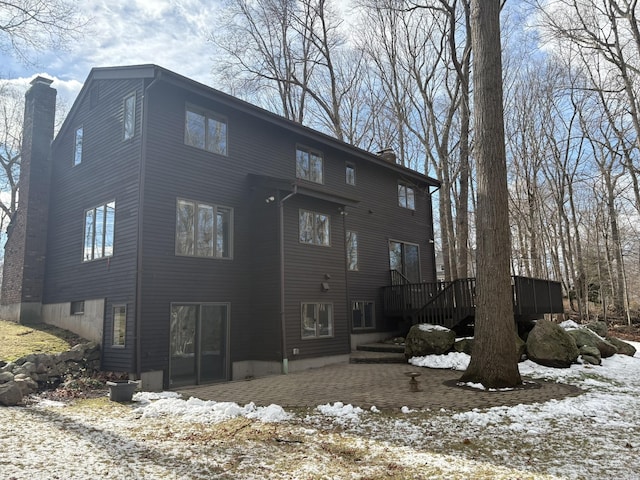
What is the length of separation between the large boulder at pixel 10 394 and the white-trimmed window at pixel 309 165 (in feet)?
30.8

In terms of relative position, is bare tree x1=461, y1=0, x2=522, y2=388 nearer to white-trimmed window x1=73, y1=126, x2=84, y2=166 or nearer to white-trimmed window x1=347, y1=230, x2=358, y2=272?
white-trimmed window x1=347, y1=230, x2=358, y2=272

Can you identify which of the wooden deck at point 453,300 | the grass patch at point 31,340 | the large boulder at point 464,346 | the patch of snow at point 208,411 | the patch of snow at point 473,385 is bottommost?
the patch of snow at point 473,385

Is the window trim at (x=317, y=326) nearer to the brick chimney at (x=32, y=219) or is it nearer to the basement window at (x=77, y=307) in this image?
the basement window at (x=77, y=307)

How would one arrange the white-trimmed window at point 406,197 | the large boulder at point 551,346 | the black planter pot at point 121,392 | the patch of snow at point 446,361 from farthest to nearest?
the white-trimmed window at point 406,197, the patch of snow at point 446,361, the large boulder at point 551,346, the black planter pot at point 121,392

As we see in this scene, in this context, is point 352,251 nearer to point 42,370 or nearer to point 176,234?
point 176,234

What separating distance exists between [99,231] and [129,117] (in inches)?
115

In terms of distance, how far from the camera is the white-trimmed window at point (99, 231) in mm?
10625

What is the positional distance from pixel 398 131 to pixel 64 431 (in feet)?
75.9

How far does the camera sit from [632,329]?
20.7m

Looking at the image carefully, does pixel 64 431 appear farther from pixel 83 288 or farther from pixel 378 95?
pixel 378 95

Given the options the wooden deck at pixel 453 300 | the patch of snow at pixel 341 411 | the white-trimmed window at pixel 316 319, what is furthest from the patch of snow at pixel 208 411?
the wooden deck at pixel 453 300

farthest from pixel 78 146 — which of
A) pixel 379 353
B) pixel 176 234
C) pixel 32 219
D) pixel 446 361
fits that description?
pixel 446 361

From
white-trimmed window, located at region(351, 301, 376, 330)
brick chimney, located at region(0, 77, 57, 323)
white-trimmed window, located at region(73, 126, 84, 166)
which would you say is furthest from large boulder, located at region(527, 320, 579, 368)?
brick chimney, located at region(0, 77, 57, 323)

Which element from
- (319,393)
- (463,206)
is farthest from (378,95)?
(319,393)
